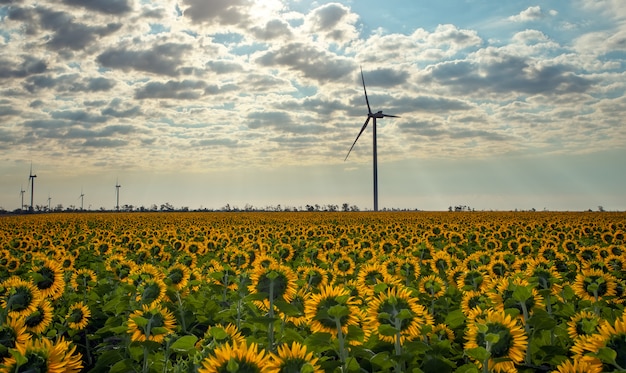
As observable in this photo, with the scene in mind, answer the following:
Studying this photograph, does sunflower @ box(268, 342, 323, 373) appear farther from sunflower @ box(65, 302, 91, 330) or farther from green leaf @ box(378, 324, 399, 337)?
sunflower @ box(65, 302, 91, 330)

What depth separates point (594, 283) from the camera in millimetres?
6203

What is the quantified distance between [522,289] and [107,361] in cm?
376

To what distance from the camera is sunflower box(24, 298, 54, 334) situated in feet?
17.8

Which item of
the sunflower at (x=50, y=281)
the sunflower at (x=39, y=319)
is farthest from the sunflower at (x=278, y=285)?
the sunflower at (x=50, y=281)

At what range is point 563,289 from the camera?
249 inches

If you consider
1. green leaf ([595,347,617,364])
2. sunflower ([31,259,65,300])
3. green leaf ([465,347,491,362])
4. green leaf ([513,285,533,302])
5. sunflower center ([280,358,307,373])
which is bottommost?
sunflower ([31,259,65,300])

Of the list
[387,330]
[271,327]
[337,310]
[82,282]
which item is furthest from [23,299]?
[387,330]

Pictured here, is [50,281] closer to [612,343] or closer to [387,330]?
[387,330]

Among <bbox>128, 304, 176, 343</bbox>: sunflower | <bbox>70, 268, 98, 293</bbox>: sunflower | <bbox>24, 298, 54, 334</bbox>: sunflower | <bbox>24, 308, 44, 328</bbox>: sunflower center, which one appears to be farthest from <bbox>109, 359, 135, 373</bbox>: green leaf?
<bbox>70, 268, 98, 293</bbox>: sunflower

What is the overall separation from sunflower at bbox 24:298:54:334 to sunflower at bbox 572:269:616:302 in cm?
634

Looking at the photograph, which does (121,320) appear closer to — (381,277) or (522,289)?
(381,277)

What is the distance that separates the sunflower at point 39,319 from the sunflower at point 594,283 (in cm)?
634

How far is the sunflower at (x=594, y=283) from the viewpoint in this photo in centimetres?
633

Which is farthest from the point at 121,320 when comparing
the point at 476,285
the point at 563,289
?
the point at 563,289
